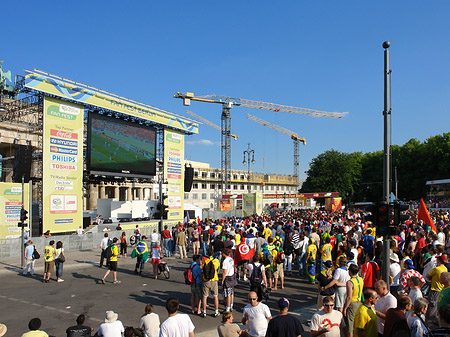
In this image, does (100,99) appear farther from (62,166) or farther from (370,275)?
(370,275)

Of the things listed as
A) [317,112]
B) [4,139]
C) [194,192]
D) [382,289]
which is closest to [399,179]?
[194,192]

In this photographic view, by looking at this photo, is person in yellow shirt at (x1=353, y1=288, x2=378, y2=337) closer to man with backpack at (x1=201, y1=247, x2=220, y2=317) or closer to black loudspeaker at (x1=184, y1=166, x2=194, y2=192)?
man with backpack at (x1=201, y1=247, x2=220, y2=317)

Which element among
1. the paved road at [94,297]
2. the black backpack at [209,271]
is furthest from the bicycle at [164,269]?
the black backpack at [209,271]

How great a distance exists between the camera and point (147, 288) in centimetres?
1238

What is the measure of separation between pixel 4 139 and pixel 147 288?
29.8 meters

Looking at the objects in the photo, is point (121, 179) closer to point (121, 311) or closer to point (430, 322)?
point (121, 311)

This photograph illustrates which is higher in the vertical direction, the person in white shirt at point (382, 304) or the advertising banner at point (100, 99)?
the advertising banner at point (100, 99)

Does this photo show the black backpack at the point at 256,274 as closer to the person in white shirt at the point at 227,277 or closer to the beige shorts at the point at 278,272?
the person in white shirt at the point at 227,277

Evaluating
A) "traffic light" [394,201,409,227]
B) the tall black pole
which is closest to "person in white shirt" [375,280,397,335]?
the tall black pole

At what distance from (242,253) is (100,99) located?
19346 mm

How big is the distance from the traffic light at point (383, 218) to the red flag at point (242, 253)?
5.11m

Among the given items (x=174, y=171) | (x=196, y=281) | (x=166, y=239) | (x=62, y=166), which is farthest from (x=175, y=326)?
(x=174, y=171)

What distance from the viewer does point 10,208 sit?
20.3m

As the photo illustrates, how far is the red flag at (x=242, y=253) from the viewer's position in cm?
1196
